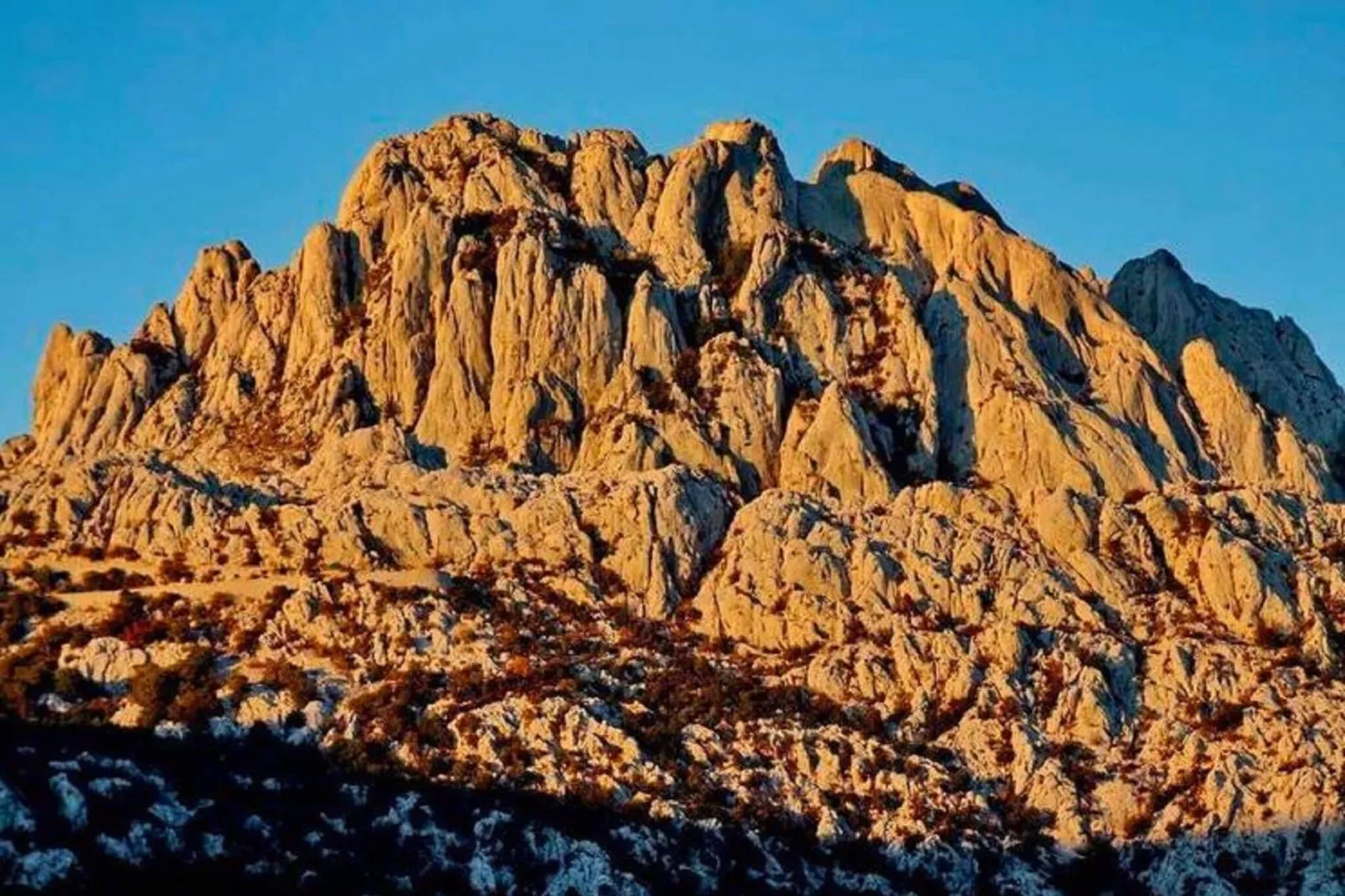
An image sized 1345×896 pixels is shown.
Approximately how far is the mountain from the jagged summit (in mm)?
322

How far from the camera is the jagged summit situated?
144 metres

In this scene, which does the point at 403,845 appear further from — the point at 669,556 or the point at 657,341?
the point at 657,341

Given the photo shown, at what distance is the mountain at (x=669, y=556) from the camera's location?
114875 millimetres

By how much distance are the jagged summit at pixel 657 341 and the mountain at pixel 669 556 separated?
0.32 meters

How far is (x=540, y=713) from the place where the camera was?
11881 cm

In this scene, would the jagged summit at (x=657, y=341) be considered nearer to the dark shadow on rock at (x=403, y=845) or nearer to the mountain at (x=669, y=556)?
the mountain at (x=669, y=556)

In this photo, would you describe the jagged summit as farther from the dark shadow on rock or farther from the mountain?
the dark shadow on rock

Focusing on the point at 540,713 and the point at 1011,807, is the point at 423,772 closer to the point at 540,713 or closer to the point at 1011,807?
the point at 540,713

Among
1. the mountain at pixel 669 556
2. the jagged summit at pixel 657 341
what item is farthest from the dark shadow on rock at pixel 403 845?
the jagged summit at pixel 657 341

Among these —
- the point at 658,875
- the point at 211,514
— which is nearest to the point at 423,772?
the point at 658,875

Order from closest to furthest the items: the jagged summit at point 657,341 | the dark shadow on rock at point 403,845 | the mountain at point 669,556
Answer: the dark shadow on rock at point 403,845 → the mountain at point 669,556 → the jagged summit at point 657,341

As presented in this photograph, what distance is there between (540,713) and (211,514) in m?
23.6

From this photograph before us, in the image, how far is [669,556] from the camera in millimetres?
131750

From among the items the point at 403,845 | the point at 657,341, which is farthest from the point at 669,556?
the point at 403,845
